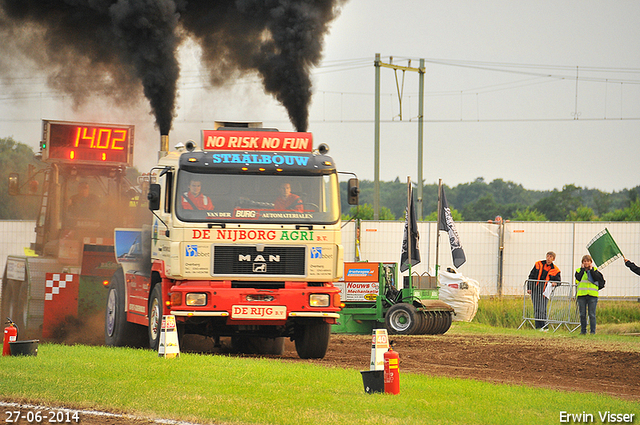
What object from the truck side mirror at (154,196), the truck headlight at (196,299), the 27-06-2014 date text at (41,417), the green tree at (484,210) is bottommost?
the 27-06-2014 date text at (41,417)

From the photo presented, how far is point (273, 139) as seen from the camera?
42.1 ft

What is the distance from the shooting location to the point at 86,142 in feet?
56.3

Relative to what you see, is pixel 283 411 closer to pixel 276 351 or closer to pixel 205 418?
pixel 205 418

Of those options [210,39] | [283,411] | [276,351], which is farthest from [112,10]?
[283,411]

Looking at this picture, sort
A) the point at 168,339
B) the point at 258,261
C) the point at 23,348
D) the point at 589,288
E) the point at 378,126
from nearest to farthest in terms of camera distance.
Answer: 1. the point at 168,339
2. the point at 23,348
3. the point at 258,261
4. the point at 589,288
5. the point at 378,126

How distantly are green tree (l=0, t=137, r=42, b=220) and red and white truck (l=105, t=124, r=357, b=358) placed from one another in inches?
212

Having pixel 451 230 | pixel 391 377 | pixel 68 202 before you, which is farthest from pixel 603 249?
pixel 391 377

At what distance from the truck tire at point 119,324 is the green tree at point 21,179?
3.46m

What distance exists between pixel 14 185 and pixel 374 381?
1011cm

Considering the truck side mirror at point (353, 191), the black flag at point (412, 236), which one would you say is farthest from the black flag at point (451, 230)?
the truck side mirror at point (353, 191)

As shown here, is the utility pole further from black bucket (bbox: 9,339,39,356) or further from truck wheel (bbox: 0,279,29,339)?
black bucket (bbox: 9,339,39,356)

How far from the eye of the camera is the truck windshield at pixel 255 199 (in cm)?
1217

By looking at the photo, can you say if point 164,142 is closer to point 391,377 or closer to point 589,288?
point 589,288

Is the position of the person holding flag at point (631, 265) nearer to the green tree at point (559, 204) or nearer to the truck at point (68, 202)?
the truck at point (68, 202)
